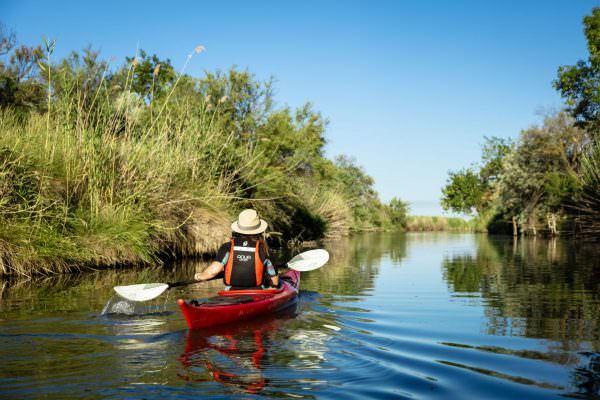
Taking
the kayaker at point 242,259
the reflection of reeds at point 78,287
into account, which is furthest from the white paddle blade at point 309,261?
the kayaker at point 242,259

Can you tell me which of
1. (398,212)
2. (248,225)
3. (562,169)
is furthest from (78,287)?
(398,212)

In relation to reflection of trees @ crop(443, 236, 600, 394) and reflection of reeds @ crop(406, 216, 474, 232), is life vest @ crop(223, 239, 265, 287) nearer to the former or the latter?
reflection of trees @ crop(443, 236, 600, 394)

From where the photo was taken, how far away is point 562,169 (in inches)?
1534

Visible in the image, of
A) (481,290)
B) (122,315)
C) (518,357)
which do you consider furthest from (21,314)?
(481,290)

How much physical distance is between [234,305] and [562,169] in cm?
3706

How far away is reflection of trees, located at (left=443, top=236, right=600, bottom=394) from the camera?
5945mm

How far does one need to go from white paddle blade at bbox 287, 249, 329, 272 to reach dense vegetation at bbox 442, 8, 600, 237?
1766cm

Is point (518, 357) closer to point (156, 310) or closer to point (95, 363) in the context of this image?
point (95, 363)

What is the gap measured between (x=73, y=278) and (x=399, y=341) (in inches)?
279

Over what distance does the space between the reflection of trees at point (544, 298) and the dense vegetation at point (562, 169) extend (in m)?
10.8

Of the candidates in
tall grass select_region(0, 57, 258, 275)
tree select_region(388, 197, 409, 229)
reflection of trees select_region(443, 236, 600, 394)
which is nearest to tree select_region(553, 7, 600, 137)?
reflection of trees select_region(443, 236, 600, 394)

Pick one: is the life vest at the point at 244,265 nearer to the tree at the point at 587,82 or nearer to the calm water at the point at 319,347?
the calm water at the point at 319,347

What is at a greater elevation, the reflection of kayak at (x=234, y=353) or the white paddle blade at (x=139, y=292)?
the white paddle blade at (x=139, y=292)

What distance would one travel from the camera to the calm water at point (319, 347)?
165 inches
